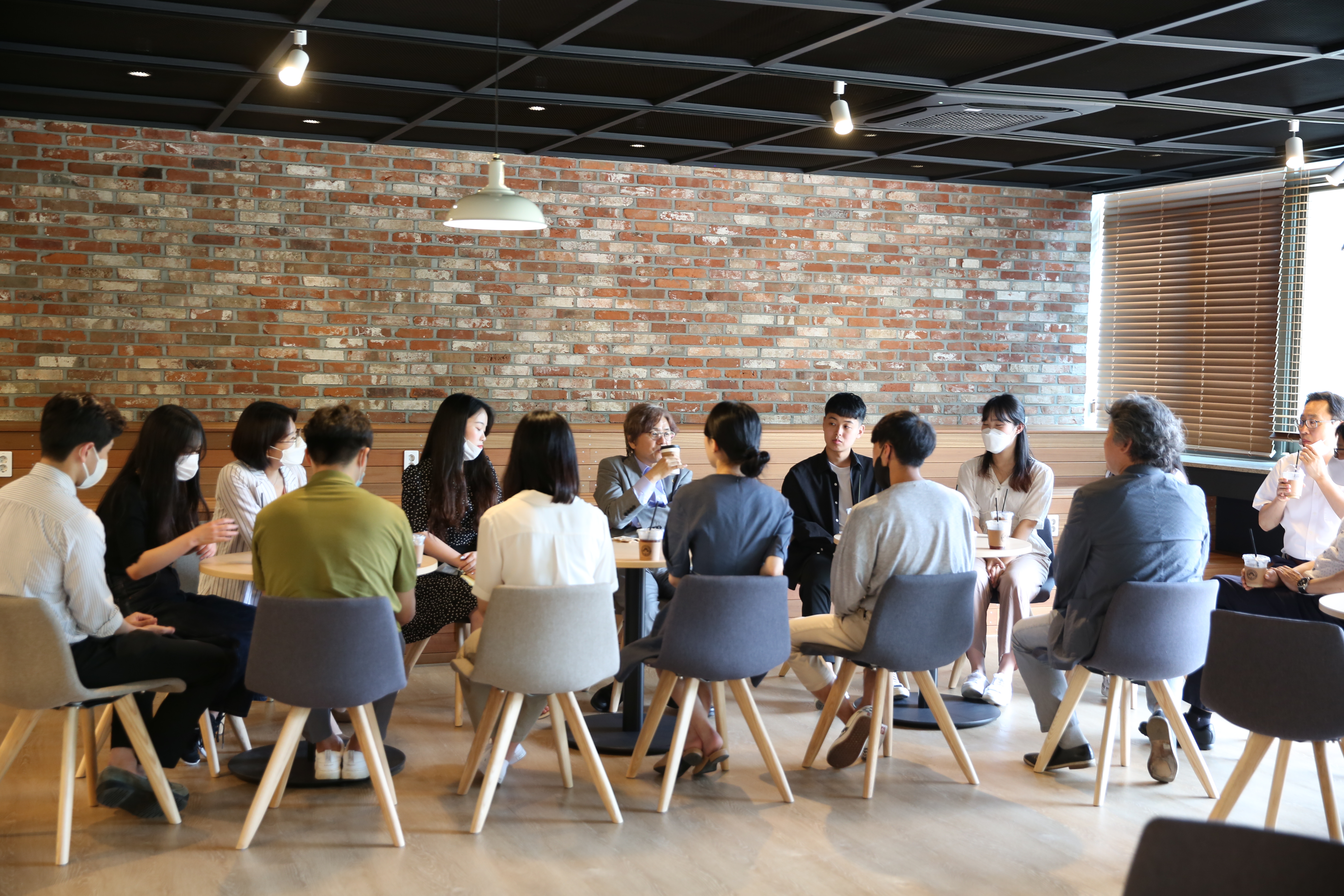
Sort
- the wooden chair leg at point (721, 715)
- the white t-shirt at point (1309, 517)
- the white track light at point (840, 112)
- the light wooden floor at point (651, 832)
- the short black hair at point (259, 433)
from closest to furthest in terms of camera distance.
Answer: the light wooden floor at point (651, 832)
the wooden chair leg at point (721, 715)
the short black hair at point (259, 433)
the white track light at point (840, 112)
the white t-shirt at point (1309, 517)

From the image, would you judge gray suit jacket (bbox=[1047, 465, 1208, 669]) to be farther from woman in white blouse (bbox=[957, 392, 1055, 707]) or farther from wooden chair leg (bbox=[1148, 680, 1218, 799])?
woman in white blouse (bbox=[957, 392, 1055, 707])

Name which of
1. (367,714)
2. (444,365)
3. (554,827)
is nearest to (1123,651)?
(554,827)

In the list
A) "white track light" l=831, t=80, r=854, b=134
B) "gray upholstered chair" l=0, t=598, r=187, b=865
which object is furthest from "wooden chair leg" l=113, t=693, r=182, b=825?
"white track light" l=831, t=80, r=854, b=134

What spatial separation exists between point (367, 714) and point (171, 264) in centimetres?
315

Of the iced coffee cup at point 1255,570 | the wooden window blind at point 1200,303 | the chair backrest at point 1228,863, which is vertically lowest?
the iced coffee cup at point 1255,570

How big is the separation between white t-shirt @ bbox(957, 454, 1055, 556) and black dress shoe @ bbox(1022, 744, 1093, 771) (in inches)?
47.0

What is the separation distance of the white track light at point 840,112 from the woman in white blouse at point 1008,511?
136 centimetres

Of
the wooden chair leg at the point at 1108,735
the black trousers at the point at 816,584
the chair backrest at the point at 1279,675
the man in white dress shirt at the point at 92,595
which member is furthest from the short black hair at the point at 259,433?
the chair backrest at the point at 1279,675

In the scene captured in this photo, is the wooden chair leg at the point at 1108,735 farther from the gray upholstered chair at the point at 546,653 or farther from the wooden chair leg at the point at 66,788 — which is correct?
the wooden chair leg at the point at 66,788

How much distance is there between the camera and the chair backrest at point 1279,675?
3041mm

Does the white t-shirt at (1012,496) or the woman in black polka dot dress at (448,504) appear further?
the white t-shirt at (1012,496)

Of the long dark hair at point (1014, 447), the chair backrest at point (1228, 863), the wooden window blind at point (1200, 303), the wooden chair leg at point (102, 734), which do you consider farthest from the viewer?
the wooden window blind at point (1200, 303)

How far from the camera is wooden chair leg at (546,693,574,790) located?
3.84 meters

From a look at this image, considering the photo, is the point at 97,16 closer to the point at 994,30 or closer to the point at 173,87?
the point at 173,87
